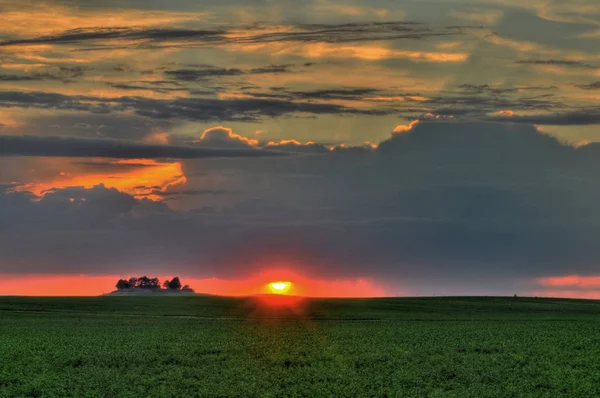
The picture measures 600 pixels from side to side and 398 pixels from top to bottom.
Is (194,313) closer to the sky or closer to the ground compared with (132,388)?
closer to the sky

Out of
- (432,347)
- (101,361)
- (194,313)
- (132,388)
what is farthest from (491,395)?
(194,313)

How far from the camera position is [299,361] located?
5166 centimetres

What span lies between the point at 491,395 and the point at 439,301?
105 meters

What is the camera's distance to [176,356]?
54062 mm

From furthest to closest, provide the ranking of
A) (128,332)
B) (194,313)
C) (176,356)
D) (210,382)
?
(194,313) → (128,332) → (176,356) → (210,382)

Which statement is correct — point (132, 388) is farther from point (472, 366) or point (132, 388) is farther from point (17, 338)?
point (17, 338)

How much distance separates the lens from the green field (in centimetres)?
4388

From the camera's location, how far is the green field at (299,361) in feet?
144

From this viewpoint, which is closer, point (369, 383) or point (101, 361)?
point (369, 383)

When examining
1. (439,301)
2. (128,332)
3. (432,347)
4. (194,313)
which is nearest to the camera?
(432,347)

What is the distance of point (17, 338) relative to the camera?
65562mm

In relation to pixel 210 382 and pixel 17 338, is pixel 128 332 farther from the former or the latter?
pixel 210 382

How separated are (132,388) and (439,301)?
108144mm

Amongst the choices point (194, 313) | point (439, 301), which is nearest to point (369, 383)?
point (194, 313)
